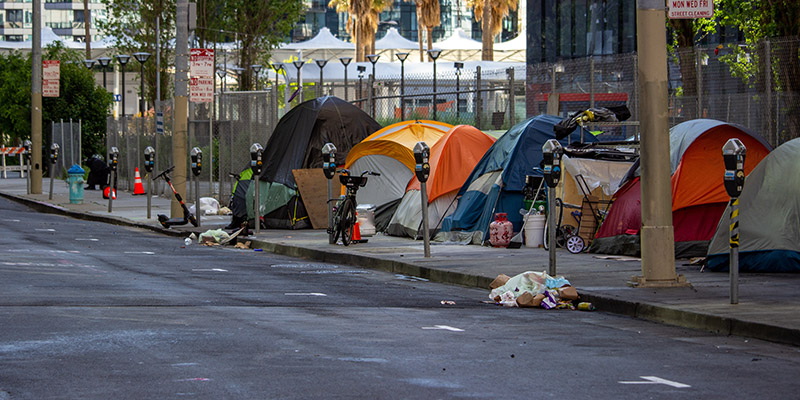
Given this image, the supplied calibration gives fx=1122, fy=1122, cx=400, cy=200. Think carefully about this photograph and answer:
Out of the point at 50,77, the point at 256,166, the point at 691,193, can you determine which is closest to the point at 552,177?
the point at 691,193

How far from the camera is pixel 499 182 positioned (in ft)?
57.5

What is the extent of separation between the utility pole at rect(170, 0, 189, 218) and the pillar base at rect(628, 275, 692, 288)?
12.9 meters

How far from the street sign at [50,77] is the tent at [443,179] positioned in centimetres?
1892

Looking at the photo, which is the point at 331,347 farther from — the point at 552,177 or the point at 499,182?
the point at 499,182

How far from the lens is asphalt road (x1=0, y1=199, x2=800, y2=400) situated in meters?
6.80

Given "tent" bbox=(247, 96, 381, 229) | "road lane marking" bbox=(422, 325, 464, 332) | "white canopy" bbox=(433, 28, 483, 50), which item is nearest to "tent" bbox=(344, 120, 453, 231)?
"tent" bbox=(247, 96, 381, 229)

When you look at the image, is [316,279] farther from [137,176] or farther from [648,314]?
[137,176]

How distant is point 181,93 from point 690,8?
43.2 ft

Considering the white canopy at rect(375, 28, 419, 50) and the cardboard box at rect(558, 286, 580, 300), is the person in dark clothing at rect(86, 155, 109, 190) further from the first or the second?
the white canopy at rect(375, 28, 419, 50)

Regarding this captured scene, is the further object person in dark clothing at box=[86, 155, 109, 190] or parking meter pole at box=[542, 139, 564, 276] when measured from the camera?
person in dark clothing at box=[86, 155, 109, 190]

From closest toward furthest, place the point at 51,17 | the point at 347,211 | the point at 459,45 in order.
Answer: the point at 347,211
the point at 459,45
the point at 51,17

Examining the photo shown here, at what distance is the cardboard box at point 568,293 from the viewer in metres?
11.3

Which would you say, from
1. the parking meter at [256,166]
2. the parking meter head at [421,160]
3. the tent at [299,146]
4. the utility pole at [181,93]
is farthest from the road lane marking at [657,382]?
the utility pole at [181,93]

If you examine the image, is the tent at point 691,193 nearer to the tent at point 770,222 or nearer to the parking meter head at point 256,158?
the tent at point 770,222
